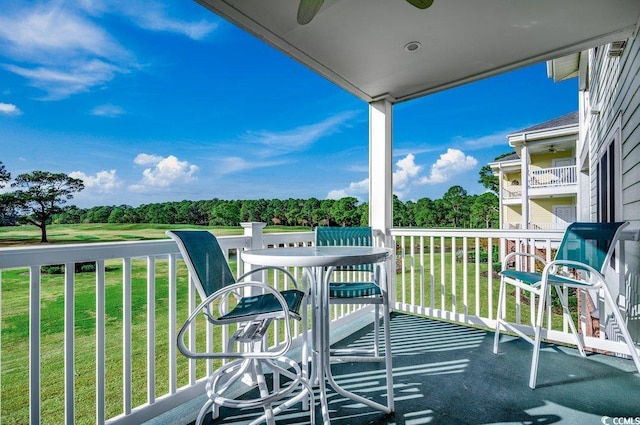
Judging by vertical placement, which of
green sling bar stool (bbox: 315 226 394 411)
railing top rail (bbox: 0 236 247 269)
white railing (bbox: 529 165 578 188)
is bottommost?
green sling bar stool (bbox: 315 226 394 411)

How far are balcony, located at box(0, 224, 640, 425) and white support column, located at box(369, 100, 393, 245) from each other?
51 centimetres

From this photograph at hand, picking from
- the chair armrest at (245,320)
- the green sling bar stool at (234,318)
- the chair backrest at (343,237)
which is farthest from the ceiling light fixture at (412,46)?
the chair armrest at (245,320)

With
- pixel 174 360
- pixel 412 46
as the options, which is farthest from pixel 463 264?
pixel 174 360

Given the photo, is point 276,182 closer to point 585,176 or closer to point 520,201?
point 520,201

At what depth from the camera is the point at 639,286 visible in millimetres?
2324

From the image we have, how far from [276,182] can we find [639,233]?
20.5 ft

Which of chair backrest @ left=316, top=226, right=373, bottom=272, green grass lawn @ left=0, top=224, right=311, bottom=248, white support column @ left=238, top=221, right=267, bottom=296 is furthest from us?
chair backrest @ left=316, top=226, right=373, bottom=272

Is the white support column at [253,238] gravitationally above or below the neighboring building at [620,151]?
below

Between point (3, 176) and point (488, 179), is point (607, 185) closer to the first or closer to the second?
point (488, 179)

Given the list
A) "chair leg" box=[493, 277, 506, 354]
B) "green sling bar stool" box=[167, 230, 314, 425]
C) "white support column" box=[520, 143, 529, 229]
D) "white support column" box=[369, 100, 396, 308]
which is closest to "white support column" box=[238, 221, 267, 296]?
"green sling bar stool" box=[167, 230, 314, 425]

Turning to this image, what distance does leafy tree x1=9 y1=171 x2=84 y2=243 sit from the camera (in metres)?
1.98

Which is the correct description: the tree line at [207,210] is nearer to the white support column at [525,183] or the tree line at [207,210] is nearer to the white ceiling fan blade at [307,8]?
the white support column at [525,183]

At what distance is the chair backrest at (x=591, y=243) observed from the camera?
82.2 inches

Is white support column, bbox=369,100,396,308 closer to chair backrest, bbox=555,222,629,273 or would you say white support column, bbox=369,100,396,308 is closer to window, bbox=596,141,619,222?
chair backrest, bbox=555,222,629,273
